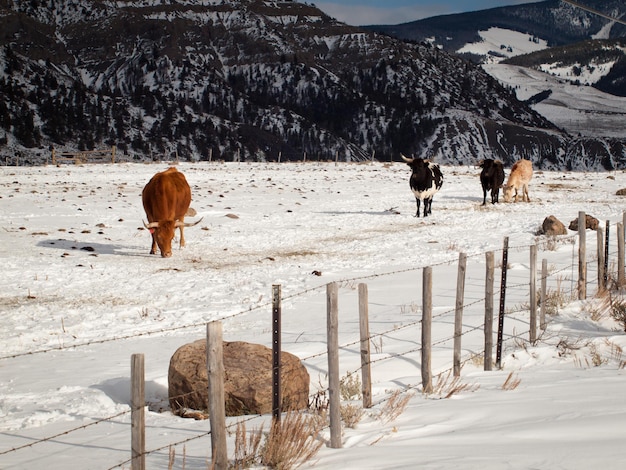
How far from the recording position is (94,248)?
56.4 ft

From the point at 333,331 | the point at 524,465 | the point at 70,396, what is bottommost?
the point at 70,396

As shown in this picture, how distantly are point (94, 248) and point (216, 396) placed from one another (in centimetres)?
1350

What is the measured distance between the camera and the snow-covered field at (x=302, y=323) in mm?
5344

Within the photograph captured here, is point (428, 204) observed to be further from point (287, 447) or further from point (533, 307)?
point (287, 447)

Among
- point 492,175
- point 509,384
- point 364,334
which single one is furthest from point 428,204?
point 364,334

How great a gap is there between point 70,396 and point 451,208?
21.1m

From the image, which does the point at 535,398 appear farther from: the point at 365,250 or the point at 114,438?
the point at 365,250

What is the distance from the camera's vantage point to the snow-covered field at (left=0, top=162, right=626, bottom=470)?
534 cm

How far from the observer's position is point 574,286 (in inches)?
512

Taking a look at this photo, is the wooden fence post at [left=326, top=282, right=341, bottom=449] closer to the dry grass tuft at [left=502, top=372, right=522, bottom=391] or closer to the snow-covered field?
the snow-covered field

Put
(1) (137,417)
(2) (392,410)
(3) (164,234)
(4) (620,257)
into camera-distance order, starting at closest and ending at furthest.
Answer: (1) (137,417)
(2) (392,410)
(4) (620,257)
(3) (164,234)

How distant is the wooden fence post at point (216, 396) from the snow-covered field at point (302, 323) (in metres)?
0.53

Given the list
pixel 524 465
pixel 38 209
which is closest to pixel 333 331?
pixel 524 465

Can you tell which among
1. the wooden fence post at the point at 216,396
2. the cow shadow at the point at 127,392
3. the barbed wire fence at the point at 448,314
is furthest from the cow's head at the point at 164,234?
the wooden fence post at the point at 216,396
